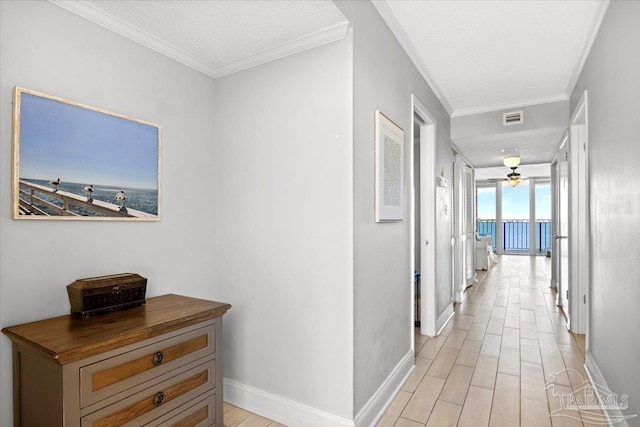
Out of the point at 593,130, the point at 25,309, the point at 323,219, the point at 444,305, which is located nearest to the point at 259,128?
the point at 323,219

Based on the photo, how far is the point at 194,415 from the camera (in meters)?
1.65

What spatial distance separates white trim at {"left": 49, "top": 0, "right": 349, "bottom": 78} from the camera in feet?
5.48

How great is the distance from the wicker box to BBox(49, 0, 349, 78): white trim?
1302 mm

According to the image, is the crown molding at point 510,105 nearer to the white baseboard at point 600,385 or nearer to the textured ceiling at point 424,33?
the textured ceiling at point 424,33

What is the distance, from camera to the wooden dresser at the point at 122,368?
1.20 meters

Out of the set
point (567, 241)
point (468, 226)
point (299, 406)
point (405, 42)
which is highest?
point (405, 42)

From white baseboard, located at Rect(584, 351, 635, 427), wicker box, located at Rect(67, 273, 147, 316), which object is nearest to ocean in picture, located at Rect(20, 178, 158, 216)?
wicker box, located at Rect(67, 273, 147, 316)

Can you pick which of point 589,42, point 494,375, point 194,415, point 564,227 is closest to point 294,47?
point 194,415

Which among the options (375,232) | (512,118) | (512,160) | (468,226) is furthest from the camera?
(468,226)

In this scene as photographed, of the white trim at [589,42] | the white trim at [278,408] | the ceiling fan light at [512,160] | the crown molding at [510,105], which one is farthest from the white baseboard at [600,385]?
the ceiling fan light at [512,160]

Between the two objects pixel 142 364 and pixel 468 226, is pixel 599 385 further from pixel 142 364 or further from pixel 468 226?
pixel 468 226

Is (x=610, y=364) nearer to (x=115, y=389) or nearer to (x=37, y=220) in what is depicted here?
(x=115, y=389)

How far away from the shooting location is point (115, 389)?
1312mm

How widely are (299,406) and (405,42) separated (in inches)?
104
